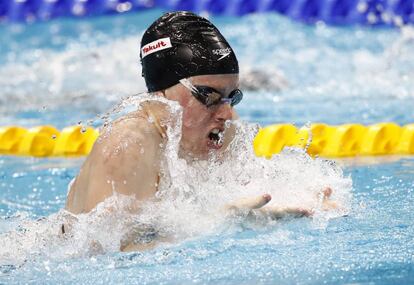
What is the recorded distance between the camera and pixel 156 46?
2871 mm

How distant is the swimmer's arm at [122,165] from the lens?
2590mm

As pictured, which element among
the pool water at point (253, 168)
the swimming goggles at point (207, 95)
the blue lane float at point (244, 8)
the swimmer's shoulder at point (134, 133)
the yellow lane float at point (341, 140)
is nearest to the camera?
the pool water at point (253, 168)

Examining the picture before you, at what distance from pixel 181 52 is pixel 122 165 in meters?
0.48

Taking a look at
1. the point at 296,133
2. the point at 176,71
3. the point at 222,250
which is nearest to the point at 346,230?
the point at 222,250

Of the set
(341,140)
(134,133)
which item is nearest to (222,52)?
(134,133)

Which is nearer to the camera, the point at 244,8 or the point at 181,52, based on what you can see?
the point at 181,52

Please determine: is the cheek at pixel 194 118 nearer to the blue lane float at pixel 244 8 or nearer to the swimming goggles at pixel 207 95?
the swimming goggles at pixel 207 95

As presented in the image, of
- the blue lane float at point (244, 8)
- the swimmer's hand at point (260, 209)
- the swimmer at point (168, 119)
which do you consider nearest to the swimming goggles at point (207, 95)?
the swimmer at point (168, 119)

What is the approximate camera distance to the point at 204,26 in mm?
2906

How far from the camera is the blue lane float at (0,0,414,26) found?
8.84 meters

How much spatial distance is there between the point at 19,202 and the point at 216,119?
1565mm

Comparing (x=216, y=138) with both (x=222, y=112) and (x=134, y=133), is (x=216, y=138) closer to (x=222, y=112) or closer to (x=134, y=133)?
(x=222, y=112)

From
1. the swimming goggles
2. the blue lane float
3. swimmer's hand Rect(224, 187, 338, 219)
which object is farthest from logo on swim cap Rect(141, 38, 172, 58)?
the blue lane float

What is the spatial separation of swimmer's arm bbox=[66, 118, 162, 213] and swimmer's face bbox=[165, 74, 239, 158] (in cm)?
12
